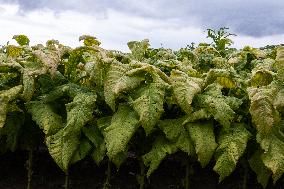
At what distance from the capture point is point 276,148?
10.2 ft

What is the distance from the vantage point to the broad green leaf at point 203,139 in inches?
123

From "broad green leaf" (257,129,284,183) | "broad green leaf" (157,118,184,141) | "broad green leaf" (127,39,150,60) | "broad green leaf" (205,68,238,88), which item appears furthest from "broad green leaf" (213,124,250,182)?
"broad green leaf" (127,39,150,60)

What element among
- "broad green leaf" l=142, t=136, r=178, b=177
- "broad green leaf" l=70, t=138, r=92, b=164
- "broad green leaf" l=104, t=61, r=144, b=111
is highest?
"broad green leaf" l=104, t=61, r=144, b=111

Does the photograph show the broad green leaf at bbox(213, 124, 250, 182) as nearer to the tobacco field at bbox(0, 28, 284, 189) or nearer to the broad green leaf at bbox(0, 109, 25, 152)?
the tobacco field at bbox(0, 28, 284, 189)

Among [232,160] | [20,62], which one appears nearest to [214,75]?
[232,160]

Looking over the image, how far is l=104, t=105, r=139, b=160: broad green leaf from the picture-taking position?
10.2ft

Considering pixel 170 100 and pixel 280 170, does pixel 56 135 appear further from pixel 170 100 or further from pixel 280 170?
pixel 280 170

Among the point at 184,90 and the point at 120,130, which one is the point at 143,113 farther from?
the point at 184,90

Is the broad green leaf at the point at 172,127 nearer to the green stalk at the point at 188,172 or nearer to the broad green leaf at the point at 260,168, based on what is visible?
the green stalk at the point at 188,172

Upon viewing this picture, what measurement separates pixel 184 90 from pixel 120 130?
48 cm

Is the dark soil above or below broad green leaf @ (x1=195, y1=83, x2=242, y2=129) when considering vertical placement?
below

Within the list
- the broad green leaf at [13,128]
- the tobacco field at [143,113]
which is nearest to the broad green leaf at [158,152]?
the tobacco field at [143,113]

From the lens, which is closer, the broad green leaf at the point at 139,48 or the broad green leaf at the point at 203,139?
the broad green leaf at the point at 203,139

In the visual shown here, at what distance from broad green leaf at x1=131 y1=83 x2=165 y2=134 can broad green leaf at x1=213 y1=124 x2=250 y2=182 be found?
0.45 meters
